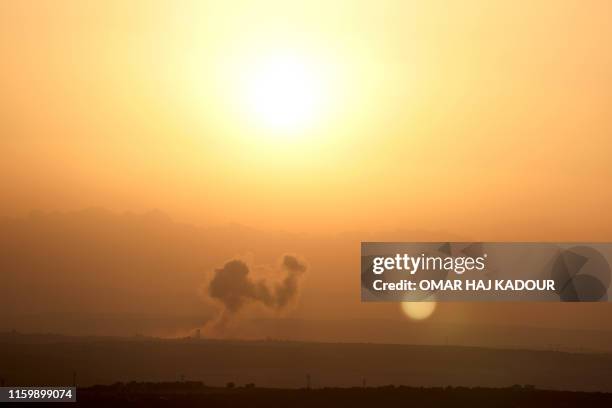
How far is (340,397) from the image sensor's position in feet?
492

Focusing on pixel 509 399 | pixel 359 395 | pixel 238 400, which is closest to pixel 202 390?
pixel 238 400

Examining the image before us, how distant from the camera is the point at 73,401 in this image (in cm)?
13238

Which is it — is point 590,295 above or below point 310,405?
Result: above

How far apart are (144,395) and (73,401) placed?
41.0ft

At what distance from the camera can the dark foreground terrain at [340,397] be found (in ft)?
463

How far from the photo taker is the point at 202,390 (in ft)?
506

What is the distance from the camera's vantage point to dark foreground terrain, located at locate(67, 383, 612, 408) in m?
141

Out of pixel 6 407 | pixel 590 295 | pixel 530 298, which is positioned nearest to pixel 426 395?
pixel 590 295

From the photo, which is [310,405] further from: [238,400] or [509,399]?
[509,399]

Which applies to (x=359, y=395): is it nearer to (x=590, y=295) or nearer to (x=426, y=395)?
(x=426, y=395)

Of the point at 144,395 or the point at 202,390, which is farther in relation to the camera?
the point at 202,390

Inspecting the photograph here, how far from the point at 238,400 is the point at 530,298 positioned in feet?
173

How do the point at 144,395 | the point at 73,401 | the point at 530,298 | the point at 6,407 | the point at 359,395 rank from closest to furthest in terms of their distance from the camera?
the point at 530,298
the point at 6,407
the point at 73,401
the point at 144,395
the point at 359,395

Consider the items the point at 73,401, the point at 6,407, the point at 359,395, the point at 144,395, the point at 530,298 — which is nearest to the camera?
the point at 530,298
